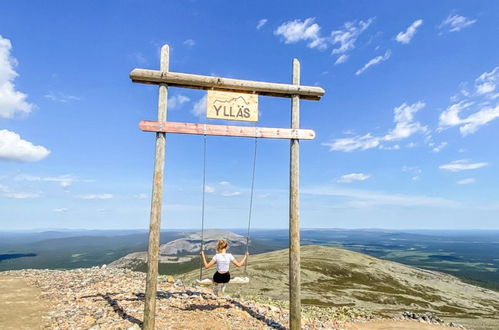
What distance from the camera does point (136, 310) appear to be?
35.3 feet

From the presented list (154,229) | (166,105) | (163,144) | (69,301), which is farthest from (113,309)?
(166,105)

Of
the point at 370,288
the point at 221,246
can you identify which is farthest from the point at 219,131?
the point at 370,288

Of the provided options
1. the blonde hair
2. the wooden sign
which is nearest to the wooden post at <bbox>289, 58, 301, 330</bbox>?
the wooden sign

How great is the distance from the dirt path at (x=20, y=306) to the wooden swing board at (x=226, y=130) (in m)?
7.26

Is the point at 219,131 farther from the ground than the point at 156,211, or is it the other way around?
the point at 219,131

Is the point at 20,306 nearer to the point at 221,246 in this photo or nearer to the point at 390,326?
the point at 221,246

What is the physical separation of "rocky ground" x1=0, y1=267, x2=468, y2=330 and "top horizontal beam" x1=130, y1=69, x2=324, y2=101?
7563 mm

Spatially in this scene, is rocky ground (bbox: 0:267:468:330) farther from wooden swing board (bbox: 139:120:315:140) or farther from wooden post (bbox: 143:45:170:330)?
wooden swing board (bbox: 139:120:315:140)

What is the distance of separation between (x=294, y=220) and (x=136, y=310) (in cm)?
629

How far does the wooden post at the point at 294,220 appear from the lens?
9.95m

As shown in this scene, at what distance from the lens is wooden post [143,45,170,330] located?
9.02 m

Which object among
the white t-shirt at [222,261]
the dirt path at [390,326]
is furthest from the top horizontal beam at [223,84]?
the dirt path at [390,326]

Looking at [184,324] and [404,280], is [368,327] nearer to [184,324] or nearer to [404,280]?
[184,324]

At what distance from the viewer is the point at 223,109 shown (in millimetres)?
10438
